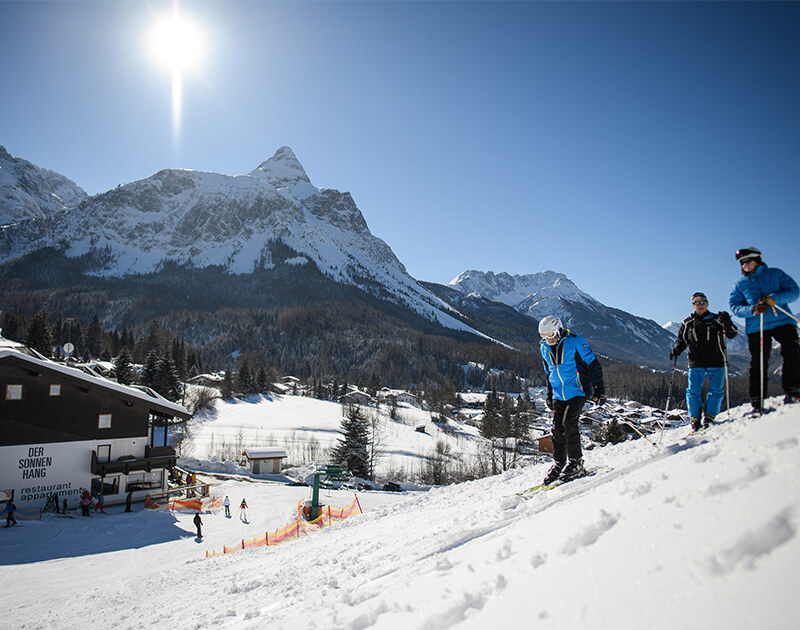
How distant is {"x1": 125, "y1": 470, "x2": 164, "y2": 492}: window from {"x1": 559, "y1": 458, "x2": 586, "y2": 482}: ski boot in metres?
24.3

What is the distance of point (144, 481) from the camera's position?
22.7 metres

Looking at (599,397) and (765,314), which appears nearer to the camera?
(765,314)

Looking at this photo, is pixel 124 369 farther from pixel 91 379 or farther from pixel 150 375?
pixel 91 379

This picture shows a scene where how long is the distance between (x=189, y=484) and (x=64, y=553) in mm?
12283

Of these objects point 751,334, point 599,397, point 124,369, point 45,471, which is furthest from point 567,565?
point 124,369

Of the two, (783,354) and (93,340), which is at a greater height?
(93,340)

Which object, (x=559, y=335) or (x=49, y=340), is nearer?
(x=559, y=335)

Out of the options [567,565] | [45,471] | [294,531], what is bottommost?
[294,531]

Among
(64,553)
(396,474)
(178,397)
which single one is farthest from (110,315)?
(64,553)

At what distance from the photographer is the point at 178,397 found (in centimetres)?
5225

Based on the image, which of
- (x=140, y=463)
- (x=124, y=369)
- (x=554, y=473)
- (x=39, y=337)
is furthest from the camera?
(x=39, y=337)

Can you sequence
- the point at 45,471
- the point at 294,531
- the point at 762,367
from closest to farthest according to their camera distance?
the point at 762,367 < the point at 294,531 < the point at 45,471

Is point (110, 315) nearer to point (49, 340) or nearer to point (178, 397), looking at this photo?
point (49, 340)

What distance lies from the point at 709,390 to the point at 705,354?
55 centimetres
